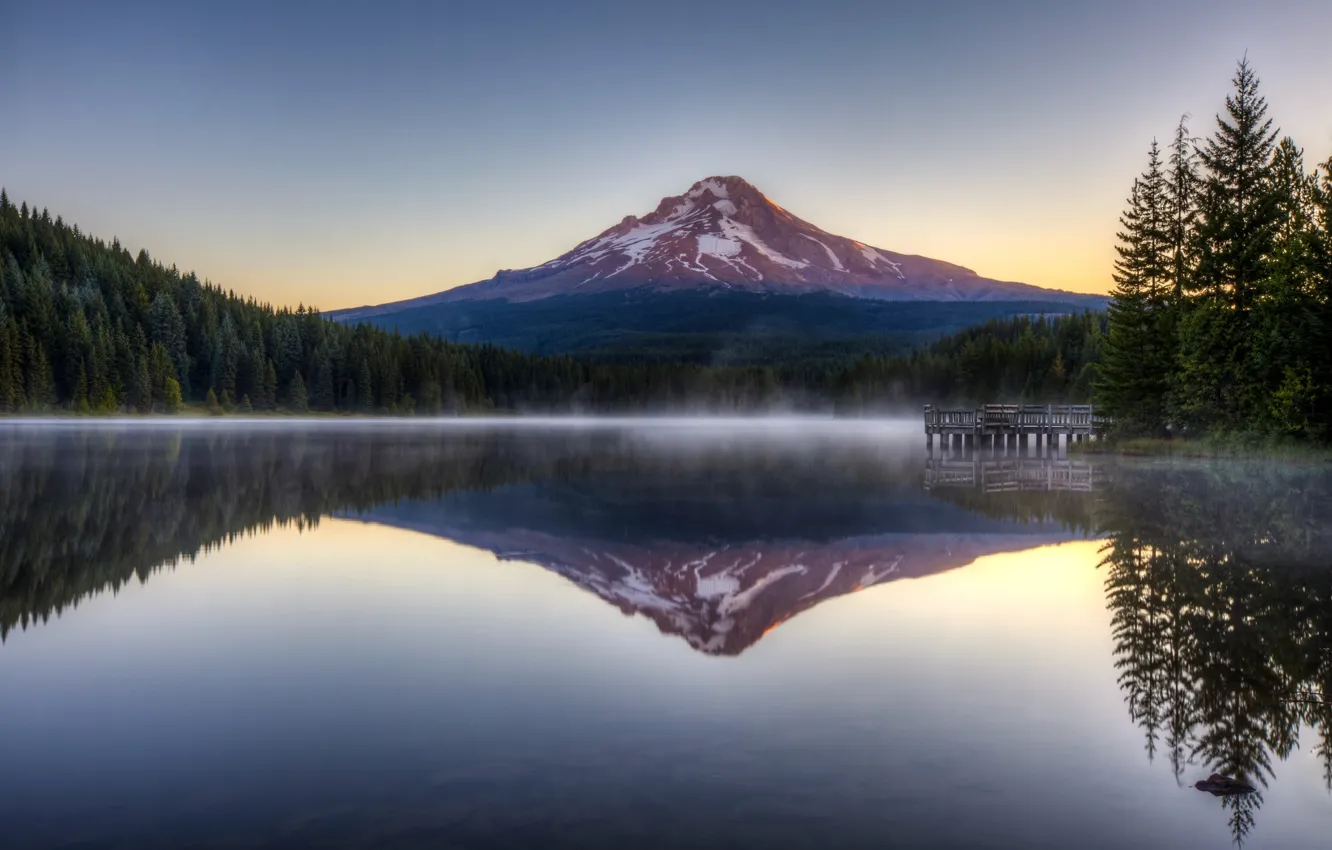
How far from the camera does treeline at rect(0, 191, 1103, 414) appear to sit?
11031 centimetres

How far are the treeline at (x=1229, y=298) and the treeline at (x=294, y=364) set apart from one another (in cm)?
4591

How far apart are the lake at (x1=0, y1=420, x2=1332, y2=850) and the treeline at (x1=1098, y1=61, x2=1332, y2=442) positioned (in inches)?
755

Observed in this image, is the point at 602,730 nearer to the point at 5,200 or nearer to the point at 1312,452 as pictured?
the point at 1312,452

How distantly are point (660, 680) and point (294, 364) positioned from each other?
13475 cm

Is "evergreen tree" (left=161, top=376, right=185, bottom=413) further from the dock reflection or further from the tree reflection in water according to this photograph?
the tree reflection in water

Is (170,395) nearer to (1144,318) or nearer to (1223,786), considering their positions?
(1144,318)

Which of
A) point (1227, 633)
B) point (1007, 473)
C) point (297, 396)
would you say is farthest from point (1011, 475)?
Result: point (297, 396)

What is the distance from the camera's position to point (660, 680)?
31.8 feet

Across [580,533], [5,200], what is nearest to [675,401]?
[5,200]

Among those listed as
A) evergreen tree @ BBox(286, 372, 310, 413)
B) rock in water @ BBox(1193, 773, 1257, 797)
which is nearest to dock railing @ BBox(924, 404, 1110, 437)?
rock in water @ BBox(1193, 773, 1257, 797)

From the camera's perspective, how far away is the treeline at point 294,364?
11031cm

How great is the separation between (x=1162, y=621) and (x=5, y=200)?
18435 cm

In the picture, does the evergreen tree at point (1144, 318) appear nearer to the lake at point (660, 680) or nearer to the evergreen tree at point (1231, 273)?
the evergreen tree at point (1231, 273)

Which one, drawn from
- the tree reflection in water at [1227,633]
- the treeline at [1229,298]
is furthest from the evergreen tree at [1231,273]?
the tree reflection in water at [1227,633]
